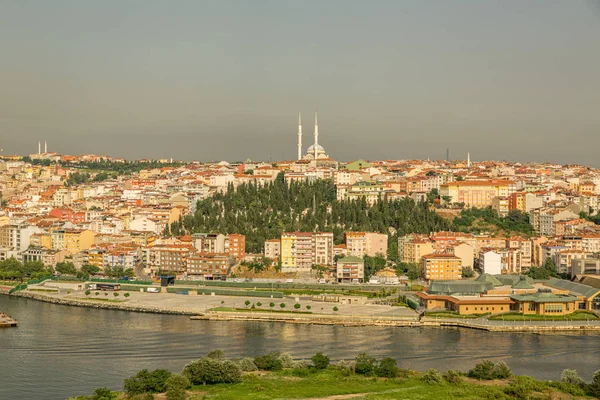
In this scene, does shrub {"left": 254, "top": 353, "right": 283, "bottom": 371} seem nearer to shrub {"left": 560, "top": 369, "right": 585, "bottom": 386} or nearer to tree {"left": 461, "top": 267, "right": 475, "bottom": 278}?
shrub {"left": 560, "top": 369, "right": 585, "bottom": 386}

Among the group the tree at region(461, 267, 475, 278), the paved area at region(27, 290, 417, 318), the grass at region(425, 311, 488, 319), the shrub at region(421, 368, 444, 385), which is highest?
the tree at region(461, 267, 475, 278)

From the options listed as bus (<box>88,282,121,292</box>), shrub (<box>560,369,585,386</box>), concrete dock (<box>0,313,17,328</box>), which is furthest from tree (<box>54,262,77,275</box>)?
shrub (<box>560,369,585,386</box>)

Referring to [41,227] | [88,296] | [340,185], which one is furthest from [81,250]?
[340,185]

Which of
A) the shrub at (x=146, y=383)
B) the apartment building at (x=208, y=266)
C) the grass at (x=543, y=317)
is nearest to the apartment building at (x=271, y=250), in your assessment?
the apartment building at (x=208, y=266)

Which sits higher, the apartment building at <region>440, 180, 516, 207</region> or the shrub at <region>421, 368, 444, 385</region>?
the apartment building at <region>440, 180, 516, 207</region>

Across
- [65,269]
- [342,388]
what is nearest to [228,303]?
[65,269]

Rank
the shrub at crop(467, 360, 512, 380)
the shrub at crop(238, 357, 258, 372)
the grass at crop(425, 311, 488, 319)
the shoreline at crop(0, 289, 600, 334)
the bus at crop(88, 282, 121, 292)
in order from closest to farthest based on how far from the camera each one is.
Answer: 1. the shrub at crop(467, 360, 512, 380)
2. the shrub at crop(238, 357, 258, 372)
3. the shoreline at crop(0, 289, 600, 334)
4. the grass at crop(425, 311, 488, 319)
5. the bus at crop(88, 282, 121, 292)
